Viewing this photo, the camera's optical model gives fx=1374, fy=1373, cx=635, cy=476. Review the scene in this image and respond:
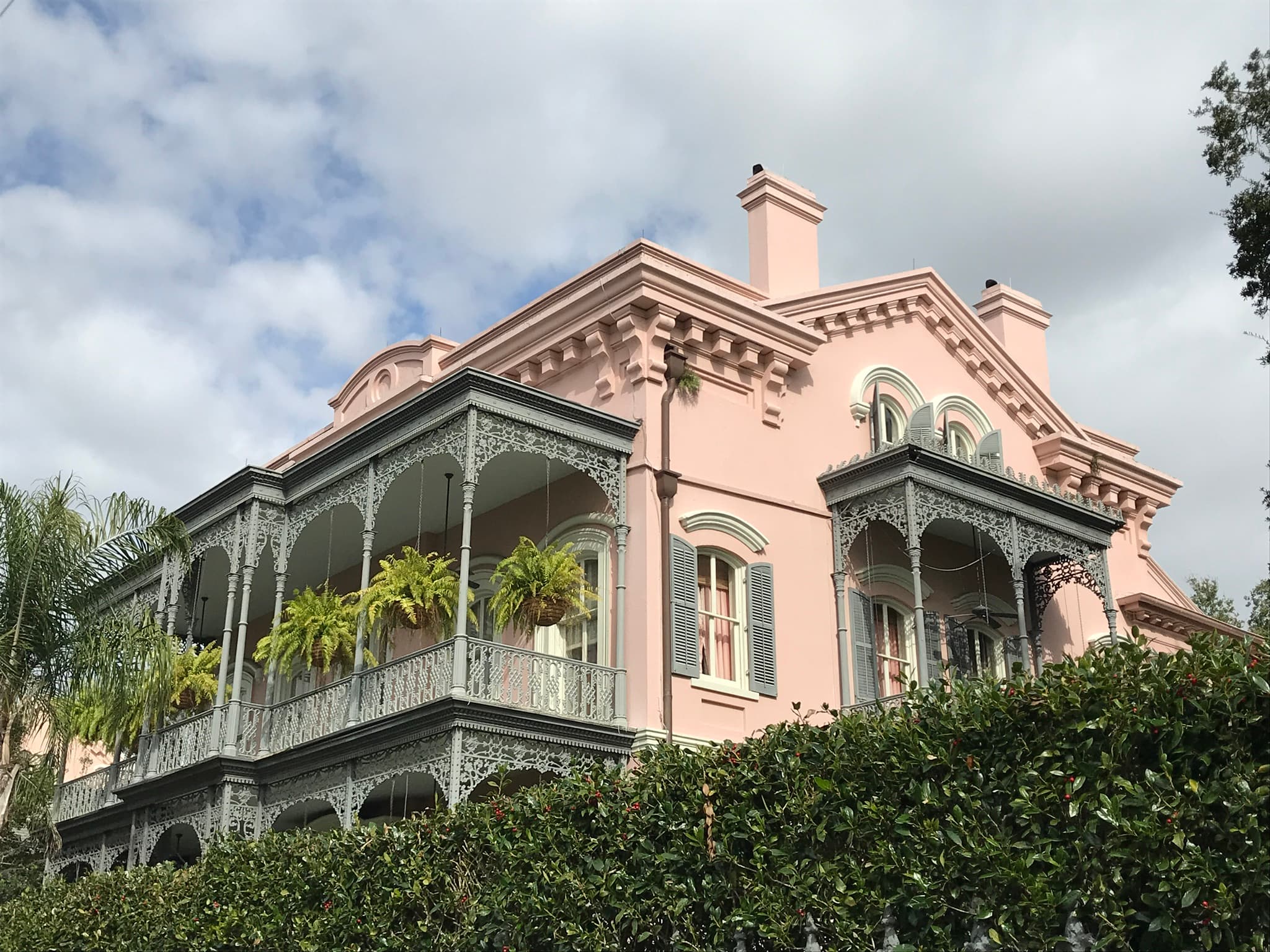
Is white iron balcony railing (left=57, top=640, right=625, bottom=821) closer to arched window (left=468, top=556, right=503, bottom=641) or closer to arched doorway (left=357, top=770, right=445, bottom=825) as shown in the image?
arched doorway (left=357, top=770, right=445, bottom=825)

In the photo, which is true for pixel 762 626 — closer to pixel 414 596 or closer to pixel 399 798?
pixel 414 596

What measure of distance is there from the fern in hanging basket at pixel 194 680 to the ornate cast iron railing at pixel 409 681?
4.67m

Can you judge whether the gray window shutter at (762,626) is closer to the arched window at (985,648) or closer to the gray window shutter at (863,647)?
the gray window shutter at (863,647)

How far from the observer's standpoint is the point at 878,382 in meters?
18.4

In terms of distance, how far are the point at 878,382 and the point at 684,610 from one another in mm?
5190

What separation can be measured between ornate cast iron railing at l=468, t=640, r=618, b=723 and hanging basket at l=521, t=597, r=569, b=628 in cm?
44

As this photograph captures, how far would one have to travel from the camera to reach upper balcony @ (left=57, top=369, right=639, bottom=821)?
14148 mm

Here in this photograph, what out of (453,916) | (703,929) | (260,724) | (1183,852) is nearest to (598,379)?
(260,724)

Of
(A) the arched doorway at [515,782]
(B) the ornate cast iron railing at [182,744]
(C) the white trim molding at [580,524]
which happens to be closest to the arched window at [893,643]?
(C) the white trim molding at [580,524]

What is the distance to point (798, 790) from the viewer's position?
7992 millimetres

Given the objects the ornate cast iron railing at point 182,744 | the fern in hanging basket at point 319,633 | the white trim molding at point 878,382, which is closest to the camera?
the fern in hanging basket at point 319,633

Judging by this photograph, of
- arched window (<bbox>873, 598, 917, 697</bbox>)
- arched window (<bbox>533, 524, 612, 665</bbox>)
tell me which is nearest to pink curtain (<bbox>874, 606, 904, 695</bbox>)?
arched window (<bbox>873, 598, 917, 697</bbox>)

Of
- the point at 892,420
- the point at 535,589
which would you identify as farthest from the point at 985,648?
the point at 535,589

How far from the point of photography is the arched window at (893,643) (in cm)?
1683
